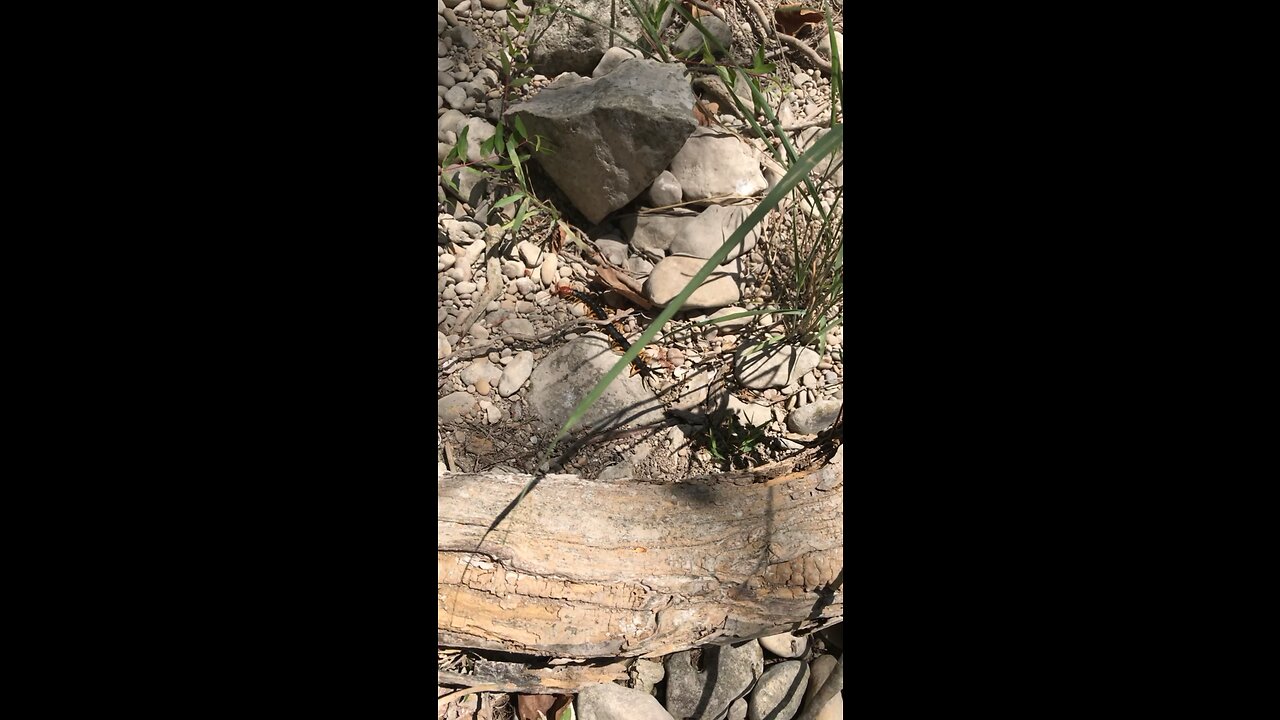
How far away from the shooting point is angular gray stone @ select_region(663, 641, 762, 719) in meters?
1.10

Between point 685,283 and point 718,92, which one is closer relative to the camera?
point 685,283

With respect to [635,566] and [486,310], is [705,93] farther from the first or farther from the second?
[635,566]

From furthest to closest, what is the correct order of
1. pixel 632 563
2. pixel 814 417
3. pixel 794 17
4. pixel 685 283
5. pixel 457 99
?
pixel 794 17 → pixel 457 99 → pixel 685 283 → pixel 814 417 → pixel 632 563

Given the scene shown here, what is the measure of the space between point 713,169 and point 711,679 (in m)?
0.88

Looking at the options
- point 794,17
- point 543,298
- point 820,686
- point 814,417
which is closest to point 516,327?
point 543,298

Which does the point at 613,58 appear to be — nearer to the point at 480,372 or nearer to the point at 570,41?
the point at 570,41

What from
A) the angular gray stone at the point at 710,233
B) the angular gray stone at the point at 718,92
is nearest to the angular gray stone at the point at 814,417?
the angular gray stone at the point at 710,233

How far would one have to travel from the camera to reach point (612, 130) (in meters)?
1.40

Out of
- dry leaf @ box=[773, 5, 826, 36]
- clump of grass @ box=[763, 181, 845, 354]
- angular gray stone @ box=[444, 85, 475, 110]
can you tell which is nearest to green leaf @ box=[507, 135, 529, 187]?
angular gray stone @ box=[444, 85, 475, 110]

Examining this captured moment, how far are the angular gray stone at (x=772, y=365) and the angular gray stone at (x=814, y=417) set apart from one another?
0.22 ft

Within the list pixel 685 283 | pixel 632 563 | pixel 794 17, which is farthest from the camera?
pixel 794 17

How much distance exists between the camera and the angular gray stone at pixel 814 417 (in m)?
1.30

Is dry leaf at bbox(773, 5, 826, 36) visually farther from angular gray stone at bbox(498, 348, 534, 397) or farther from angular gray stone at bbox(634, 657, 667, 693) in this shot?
angular gray stone at bbox(634, 657, 667, 693)

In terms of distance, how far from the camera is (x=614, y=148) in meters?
1.41
